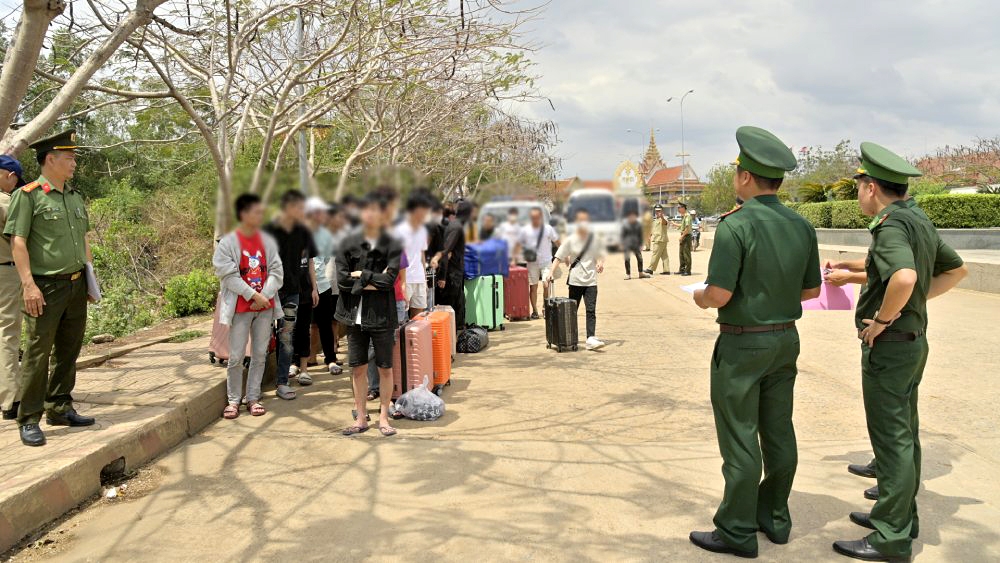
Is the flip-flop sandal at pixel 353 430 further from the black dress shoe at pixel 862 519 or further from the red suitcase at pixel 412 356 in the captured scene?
the black dress shoe at pixel 862 519

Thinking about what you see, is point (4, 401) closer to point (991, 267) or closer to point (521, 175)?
point (521, 175)

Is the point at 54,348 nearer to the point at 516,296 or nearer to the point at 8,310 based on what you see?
the point at 8,310

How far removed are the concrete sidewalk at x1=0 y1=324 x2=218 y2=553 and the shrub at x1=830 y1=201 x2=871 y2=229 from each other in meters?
20.4

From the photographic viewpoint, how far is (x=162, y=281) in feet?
40.6

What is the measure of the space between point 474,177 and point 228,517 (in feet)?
8.29

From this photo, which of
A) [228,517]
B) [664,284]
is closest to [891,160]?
[228,517]

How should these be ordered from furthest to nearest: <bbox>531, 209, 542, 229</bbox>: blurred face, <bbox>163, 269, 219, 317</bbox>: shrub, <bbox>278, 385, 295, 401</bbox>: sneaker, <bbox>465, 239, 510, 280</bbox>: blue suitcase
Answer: <bbox>163, 269, 219, 317</bbox>: shrub → <bbox>278, 385, 295, 401</bbox>: sneaker → <bbox>465, 239, 510, 280</bbox>: blue suitcase → <bbox>531, 209, 542, 229</bbox>: blurred face

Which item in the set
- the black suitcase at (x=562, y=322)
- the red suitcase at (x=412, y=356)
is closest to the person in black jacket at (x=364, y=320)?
the red suitcase at (x=412, y=356)

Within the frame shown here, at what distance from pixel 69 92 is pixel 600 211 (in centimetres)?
366

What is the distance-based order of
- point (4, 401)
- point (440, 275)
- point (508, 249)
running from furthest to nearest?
point (4, 401) < point (440, 275) < point (508, 249)

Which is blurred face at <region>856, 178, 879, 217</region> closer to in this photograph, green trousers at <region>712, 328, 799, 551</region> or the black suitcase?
green trousers at <region>712, 328, 799, 551</region>

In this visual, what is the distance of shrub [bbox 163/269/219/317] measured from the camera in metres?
10.8

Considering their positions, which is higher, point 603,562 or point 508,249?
point 508,249

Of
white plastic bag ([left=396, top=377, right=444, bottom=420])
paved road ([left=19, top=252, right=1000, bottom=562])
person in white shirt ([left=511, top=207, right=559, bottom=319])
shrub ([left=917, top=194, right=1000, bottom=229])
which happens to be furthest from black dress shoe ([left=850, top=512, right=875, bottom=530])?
shrub ([left=917, top=194, right=1000, bottom=229])
